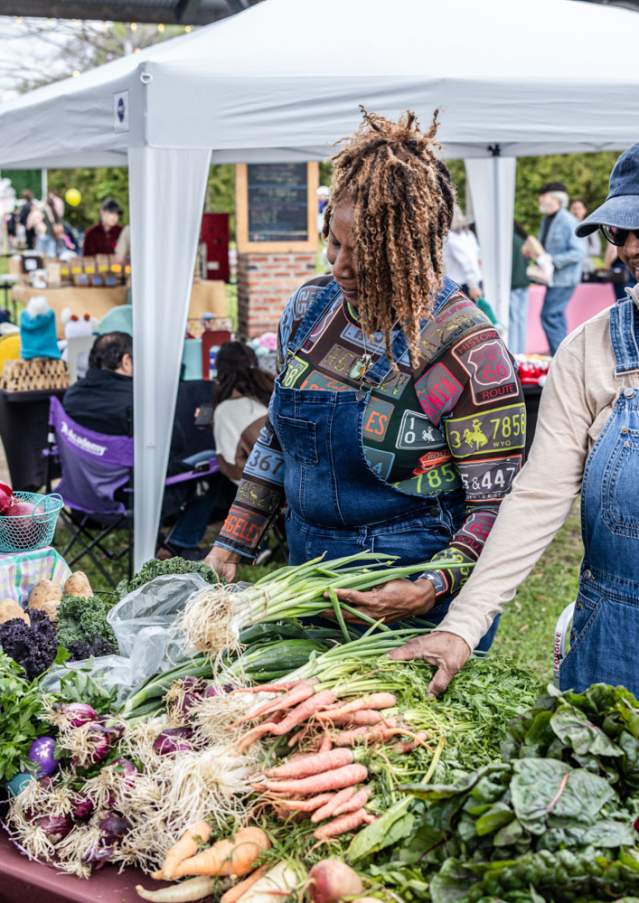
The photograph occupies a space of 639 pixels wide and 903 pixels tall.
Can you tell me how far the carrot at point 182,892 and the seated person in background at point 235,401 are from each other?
4247 mm

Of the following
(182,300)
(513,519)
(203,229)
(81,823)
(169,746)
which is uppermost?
(203,229)

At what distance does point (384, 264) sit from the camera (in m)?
2.25

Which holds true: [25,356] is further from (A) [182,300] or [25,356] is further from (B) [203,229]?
(B) [203,229]

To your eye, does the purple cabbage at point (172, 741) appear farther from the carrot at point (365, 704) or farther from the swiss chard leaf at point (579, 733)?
the swiss chard leaf at point (579, 733)

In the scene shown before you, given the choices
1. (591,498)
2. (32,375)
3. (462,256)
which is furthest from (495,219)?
(591,498)

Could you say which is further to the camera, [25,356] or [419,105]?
[25,356]

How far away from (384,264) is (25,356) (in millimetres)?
5521

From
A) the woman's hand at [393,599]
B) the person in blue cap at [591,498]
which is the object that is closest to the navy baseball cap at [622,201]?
the person in blue cap at [591,498]

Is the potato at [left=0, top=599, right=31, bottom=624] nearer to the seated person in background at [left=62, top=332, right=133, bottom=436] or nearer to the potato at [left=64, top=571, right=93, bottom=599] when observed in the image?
the potato at [left=64, top=571, right=93, bottom=599]

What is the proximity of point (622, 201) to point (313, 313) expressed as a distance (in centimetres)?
83

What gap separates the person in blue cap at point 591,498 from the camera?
1958mm

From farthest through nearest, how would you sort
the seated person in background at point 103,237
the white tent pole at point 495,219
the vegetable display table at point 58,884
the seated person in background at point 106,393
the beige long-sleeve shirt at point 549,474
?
1. the seated person in background at point 103,237
2. the white tent pole at point 495,219
3. the seated person in background at point 106,393
4. the beige long-sleeve shirt at point 549,474
5. the vegetable display table at point 58,884

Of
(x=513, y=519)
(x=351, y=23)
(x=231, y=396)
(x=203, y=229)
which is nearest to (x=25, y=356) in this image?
(x=231, y=396)

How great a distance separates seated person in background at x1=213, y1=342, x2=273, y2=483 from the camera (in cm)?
600
